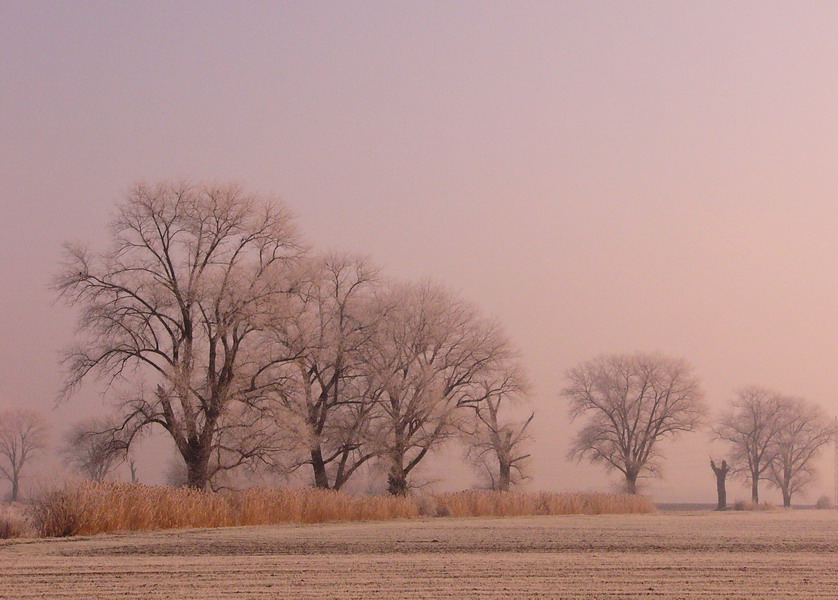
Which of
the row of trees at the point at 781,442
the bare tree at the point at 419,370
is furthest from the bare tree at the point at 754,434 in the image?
the bare tree at the point at 419,370

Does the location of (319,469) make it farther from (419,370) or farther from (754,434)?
(754,434)

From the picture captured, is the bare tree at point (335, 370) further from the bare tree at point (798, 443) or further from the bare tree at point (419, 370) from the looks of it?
the bare tree at point (798, 443)

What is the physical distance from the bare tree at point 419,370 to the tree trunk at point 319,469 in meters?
2.90

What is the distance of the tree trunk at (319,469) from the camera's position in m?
44.6

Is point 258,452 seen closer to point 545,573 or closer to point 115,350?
point 115,350

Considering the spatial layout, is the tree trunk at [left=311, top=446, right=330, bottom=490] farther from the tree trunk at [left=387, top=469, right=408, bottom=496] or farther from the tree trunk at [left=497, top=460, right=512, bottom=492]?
the tree trunk at [left=497, top=460, right=512, bottom=492]

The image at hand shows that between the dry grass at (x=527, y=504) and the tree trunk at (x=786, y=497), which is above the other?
the dry grass at (x=527, y=504)

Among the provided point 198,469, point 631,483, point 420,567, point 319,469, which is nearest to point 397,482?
point 319,469

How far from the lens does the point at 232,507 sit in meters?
26.3

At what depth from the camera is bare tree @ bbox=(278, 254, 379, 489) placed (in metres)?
43.4

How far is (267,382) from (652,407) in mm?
38749

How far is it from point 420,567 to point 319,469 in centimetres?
3284

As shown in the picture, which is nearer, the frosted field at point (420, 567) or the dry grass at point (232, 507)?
the frosted field at point (420, 567)

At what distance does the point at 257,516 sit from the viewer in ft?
86.8
